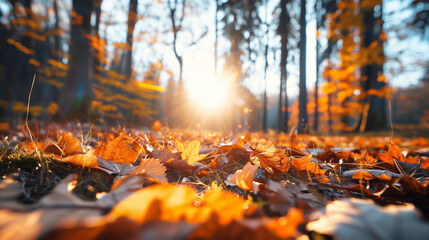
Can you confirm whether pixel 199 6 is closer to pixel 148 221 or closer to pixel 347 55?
pixel 347 55

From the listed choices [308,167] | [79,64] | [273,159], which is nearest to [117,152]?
[273,159]

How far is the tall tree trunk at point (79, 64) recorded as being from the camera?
604 cm

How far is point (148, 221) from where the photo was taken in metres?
0.32

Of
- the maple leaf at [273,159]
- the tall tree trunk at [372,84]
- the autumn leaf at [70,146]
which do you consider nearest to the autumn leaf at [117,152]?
the autumn leaf at [70,146]

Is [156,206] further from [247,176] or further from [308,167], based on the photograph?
[308,167]


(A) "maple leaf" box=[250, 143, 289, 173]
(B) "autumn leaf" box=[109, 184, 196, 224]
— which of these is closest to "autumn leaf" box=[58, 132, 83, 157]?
(B) "autumn leaf" box=[109, 184, 196, 224]

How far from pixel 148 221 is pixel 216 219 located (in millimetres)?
115

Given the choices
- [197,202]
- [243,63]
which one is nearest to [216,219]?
[197,202]

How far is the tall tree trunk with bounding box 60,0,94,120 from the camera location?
6039 mm

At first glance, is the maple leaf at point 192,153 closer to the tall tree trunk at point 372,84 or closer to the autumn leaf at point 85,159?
the autumn leaf at point 85,159

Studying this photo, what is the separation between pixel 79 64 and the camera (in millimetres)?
6297

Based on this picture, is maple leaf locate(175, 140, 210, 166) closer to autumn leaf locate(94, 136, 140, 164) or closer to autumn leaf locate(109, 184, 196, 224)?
autumn leaf locate(94, 136, 140, 164)

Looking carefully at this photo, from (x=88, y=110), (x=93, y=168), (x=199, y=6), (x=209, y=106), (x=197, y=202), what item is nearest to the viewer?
(x=197, y=202)

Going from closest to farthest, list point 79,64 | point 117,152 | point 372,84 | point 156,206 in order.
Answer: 1. point 156,206
2. point 117,152
3. point 79,64
4. point 372,84
